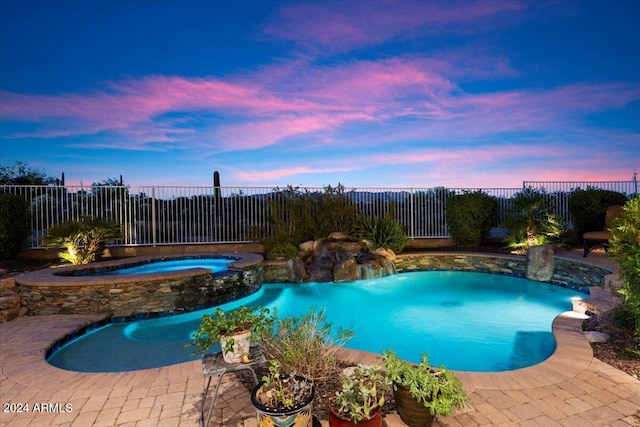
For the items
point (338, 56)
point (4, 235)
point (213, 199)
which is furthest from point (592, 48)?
point (4, 235)

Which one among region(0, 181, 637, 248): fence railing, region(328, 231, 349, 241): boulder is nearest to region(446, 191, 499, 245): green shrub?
region(0, 181, 637, 248): fence railing

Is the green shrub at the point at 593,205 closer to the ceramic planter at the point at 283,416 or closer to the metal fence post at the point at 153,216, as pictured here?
the ceramic planter at the point at 283,416

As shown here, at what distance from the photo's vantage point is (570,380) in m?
2.55

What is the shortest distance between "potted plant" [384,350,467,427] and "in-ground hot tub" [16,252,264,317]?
4395 mm

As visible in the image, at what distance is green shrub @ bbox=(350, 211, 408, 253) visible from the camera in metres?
8.85

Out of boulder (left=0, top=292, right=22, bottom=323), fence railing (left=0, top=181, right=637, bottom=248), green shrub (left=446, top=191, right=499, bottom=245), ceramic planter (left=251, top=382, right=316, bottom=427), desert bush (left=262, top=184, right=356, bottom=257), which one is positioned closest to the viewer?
ceramic planter (left=251, top=382, right=316, bottom=427)

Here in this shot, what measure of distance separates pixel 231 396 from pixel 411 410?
1.31 metres

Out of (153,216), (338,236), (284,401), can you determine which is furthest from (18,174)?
(284,401)

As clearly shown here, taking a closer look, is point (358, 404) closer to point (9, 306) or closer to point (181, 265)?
point (9, 306)

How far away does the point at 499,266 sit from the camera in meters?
8.10

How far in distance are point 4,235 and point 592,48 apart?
48.8 ft

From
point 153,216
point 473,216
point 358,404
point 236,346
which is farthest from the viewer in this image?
point 473,216

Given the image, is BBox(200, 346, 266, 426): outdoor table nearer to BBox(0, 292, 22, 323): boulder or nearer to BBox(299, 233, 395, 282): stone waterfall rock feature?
BBox(0, 292, 22, 323): boulder

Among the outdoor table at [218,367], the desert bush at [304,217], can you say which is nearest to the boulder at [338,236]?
the desert bush at [304,217]
